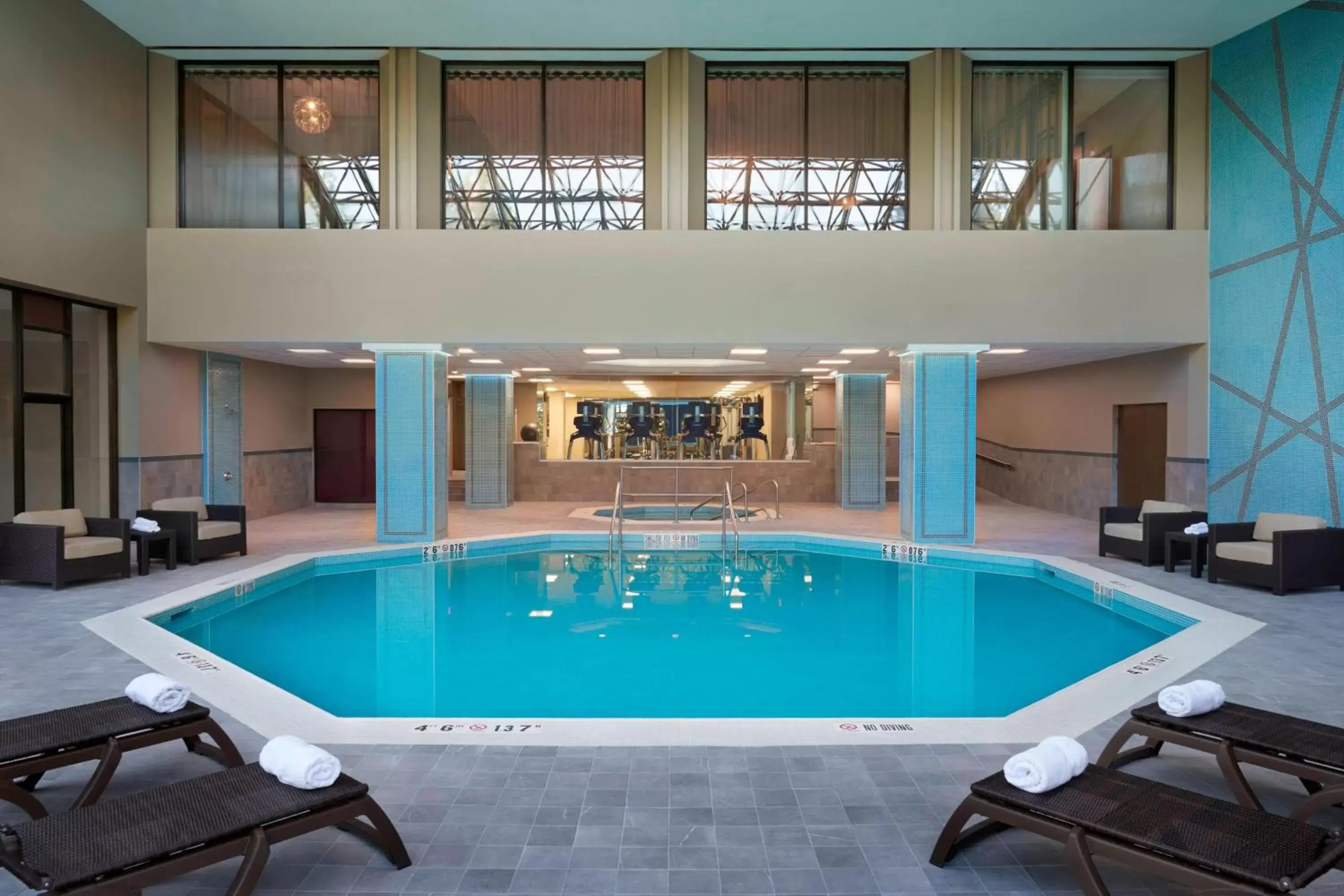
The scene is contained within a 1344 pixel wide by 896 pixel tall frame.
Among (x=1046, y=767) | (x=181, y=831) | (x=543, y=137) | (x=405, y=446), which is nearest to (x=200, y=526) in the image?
(x=405, y=446)

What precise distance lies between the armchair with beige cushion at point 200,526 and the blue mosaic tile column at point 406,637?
1.77 metres

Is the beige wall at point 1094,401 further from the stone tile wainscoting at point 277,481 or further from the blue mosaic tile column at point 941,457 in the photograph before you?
the stone tile wainscoting at point 277,481

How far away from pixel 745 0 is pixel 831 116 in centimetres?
212

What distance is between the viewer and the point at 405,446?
11.1 meters

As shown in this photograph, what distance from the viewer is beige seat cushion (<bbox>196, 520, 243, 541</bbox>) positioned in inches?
378

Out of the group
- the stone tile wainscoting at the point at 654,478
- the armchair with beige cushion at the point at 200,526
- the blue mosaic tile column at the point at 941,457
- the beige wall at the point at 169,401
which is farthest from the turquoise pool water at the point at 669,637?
the stone tile wainscoting at the point at 654,478

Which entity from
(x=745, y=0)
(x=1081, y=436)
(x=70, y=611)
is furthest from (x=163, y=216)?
(x=1081, y=436)

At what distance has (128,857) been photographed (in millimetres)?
2457

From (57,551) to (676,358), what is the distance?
8.42 m

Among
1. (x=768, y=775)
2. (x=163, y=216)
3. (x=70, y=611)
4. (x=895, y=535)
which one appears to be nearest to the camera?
(x=768, y=775)

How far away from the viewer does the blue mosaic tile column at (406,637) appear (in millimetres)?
5508

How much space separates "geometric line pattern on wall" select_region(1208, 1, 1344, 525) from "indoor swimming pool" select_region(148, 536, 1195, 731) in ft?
9.66

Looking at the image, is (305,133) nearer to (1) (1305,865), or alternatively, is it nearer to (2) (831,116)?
(2) (831,116)

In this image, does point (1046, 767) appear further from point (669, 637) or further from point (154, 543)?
point (154, 543)
